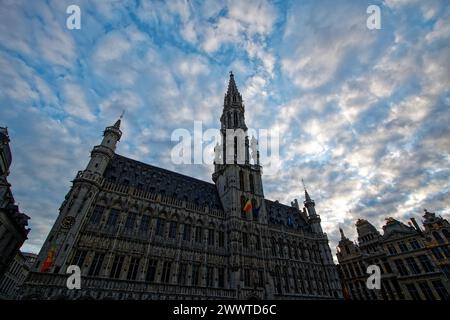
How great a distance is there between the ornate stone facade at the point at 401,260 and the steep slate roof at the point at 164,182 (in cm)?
1643

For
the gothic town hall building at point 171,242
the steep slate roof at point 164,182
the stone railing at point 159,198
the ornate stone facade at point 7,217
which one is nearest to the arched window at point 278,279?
the gothic town hall building at point 171,242

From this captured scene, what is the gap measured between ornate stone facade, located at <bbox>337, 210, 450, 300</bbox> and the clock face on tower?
49.1 m

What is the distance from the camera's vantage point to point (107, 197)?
28.4 meters

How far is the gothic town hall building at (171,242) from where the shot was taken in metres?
23.6

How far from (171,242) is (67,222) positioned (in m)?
12.4

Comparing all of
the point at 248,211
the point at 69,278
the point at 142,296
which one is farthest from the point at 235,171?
the point at 69,278

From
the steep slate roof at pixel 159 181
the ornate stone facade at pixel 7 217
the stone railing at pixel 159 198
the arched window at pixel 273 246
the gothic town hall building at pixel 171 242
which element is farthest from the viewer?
the arched window at pixel 273 246

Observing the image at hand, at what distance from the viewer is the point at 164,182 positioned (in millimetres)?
36844

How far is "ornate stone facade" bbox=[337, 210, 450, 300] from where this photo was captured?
36.8 m

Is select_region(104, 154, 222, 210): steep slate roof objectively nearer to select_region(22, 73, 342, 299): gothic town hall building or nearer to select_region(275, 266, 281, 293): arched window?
select_region(22, 73, 342, 299): gothic town hall building

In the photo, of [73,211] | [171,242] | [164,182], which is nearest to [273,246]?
[171,242]

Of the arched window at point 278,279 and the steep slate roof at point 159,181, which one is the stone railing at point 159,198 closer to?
the steep slate roof at point 159,181
